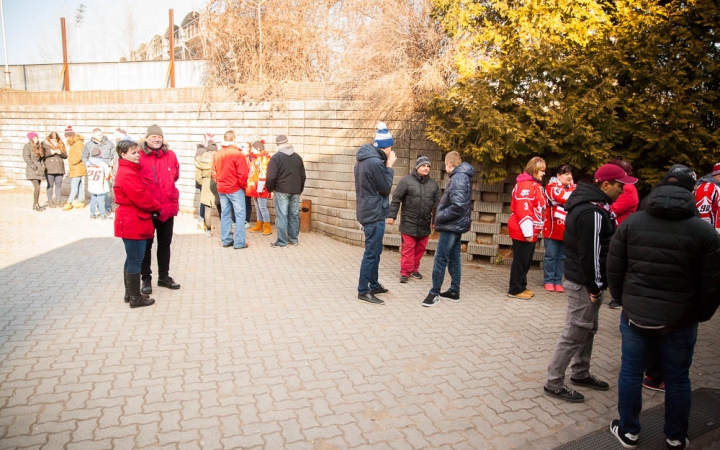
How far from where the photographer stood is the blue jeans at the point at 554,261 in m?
7.09

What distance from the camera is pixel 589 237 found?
393 centimetres

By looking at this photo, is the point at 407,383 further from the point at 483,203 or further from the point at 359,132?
the point at 359,132

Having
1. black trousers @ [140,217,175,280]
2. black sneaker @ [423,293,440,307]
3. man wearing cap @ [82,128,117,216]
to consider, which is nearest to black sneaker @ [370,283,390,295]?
black sneaker @ [423,293,440,307]

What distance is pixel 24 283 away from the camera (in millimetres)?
6719

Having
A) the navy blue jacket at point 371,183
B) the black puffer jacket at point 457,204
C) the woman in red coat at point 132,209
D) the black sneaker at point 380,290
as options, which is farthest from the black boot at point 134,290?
the black puffer jacket at point 457,204

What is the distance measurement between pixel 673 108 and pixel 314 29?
856cm

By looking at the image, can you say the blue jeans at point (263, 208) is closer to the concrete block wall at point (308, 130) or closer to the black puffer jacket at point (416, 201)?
the concrete block wall at point (308, 130)

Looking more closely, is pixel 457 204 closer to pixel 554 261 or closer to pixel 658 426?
pixel 554 261

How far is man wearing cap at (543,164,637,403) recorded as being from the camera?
3926mm

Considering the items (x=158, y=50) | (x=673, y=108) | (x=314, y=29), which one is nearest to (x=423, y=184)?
(x=673, y=108)

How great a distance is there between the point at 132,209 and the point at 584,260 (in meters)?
4.64

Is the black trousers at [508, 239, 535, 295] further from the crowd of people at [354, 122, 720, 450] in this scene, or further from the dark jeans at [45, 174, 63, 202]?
the dark jeans at [45, 174, 63, 202]

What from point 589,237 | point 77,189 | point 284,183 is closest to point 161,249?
point 284,183

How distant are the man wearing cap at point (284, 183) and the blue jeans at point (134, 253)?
149 inches
